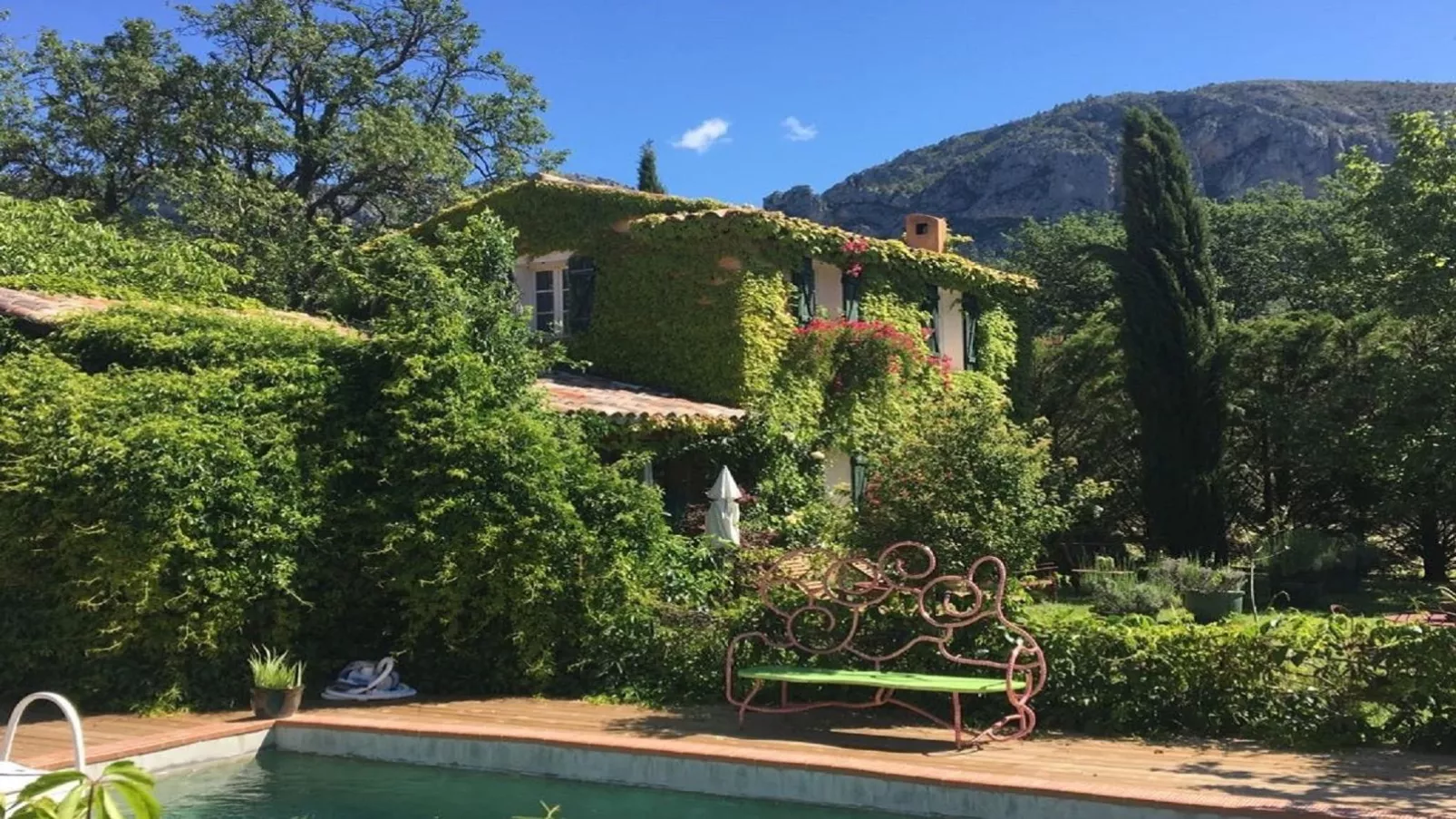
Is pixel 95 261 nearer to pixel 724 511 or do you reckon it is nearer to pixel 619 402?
pixel 619 402

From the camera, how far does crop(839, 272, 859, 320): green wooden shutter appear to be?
18188 mm

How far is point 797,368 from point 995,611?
8425 millimetres

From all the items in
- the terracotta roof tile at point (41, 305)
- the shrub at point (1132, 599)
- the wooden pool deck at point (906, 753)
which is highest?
the terracotta roof tile at point (41, 305)

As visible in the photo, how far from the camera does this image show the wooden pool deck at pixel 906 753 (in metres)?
6.75

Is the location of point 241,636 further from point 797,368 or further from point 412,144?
point 412,144

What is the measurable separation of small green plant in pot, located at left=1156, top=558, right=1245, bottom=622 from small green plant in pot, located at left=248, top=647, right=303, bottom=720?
11078mm

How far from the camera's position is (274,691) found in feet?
31.3

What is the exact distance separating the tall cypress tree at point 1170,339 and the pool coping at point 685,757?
13774 mm

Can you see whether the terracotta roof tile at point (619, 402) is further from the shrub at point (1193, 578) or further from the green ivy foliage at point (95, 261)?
the shrub at point (1193, 578)

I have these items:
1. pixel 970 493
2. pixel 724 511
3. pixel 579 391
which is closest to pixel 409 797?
pixel 970 493

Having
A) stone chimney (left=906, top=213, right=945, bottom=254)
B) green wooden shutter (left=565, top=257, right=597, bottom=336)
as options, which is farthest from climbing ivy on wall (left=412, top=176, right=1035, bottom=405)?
stone chimney (left=906, top=213, right=945, bottom=254)

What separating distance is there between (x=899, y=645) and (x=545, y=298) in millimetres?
11315

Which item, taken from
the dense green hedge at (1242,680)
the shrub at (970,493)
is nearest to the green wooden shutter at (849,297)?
the shrub at (970,493)

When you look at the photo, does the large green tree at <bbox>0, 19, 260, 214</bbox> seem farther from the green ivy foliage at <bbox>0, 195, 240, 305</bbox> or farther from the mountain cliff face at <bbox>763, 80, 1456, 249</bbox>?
the mountain cliff face at <bbox>763, 80, 1456, 249</bbox>
